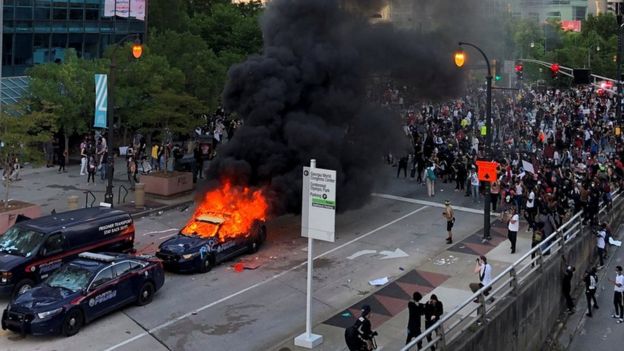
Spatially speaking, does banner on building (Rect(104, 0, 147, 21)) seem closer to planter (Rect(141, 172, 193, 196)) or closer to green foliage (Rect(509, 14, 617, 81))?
planter (Rect(141, 172, 193, 196))

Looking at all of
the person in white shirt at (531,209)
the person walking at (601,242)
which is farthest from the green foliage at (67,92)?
the person walking at (601,242)

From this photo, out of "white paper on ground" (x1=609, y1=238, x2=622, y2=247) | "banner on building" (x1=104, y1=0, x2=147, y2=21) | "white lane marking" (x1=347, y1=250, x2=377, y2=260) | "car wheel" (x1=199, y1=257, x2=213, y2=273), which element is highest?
"banner on building" (x1=104, y1=0, x2=147, y2=21)

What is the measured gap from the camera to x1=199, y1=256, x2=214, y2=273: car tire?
703 inches

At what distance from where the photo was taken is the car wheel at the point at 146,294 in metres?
15.6

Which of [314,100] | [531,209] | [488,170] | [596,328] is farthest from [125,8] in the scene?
[596,328]

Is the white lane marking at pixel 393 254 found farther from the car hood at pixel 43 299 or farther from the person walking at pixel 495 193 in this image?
the car hood at pixel 43 299

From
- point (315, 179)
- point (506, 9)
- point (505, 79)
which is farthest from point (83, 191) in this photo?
point (505, 79)

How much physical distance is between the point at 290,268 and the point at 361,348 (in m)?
7.35

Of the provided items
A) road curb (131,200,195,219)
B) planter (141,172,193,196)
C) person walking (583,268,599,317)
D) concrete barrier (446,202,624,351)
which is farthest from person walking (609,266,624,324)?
planter (141,172,193,196)

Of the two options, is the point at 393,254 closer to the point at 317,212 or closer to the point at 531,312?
the point at 531,312

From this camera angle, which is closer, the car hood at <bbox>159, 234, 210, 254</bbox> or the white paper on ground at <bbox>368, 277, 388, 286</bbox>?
the white paper on ground at <bbox>368, 277, 388, 286</bbox>

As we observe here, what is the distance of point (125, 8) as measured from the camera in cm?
4347

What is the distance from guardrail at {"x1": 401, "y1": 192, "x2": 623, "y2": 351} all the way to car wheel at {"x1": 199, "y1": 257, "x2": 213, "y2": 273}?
6.47 meters

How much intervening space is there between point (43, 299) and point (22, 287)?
2.17 metres
